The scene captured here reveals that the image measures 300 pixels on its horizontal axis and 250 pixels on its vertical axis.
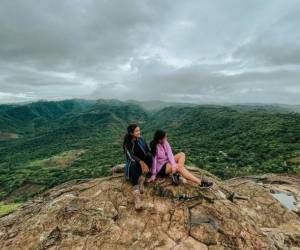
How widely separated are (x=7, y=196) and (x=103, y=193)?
16231 cm

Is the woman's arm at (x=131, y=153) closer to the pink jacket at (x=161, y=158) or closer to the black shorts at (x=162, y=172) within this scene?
the pink jacket at (x=161, y=158)

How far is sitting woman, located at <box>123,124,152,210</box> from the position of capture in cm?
1588

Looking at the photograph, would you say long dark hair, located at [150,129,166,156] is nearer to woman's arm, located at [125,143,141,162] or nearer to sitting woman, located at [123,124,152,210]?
sitting woman, located at [123,124,152,210]

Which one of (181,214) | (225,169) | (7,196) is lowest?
(7,196)

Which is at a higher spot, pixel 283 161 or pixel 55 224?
pixel 55 224

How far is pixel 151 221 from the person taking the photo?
1488 cm

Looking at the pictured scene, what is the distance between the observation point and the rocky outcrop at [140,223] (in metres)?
13.9

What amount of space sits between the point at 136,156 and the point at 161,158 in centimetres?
144

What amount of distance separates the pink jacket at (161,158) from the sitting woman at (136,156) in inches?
13.7

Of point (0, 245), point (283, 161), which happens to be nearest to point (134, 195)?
point (0, 245)

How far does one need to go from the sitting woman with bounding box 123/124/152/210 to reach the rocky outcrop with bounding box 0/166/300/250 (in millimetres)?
810

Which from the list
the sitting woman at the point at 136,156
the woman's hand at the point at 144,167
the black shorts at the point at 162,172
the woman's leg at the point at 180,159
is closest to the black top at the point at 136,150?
the sitting woman at the point at 136,156

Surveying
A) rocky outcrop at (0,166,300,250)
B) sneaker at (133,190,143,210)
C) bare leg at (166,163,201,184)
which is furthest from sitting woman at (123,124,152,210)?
bare leg at (166,163,201,184)

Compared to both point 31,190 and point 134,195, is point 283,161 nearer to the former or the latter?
point 134,195
